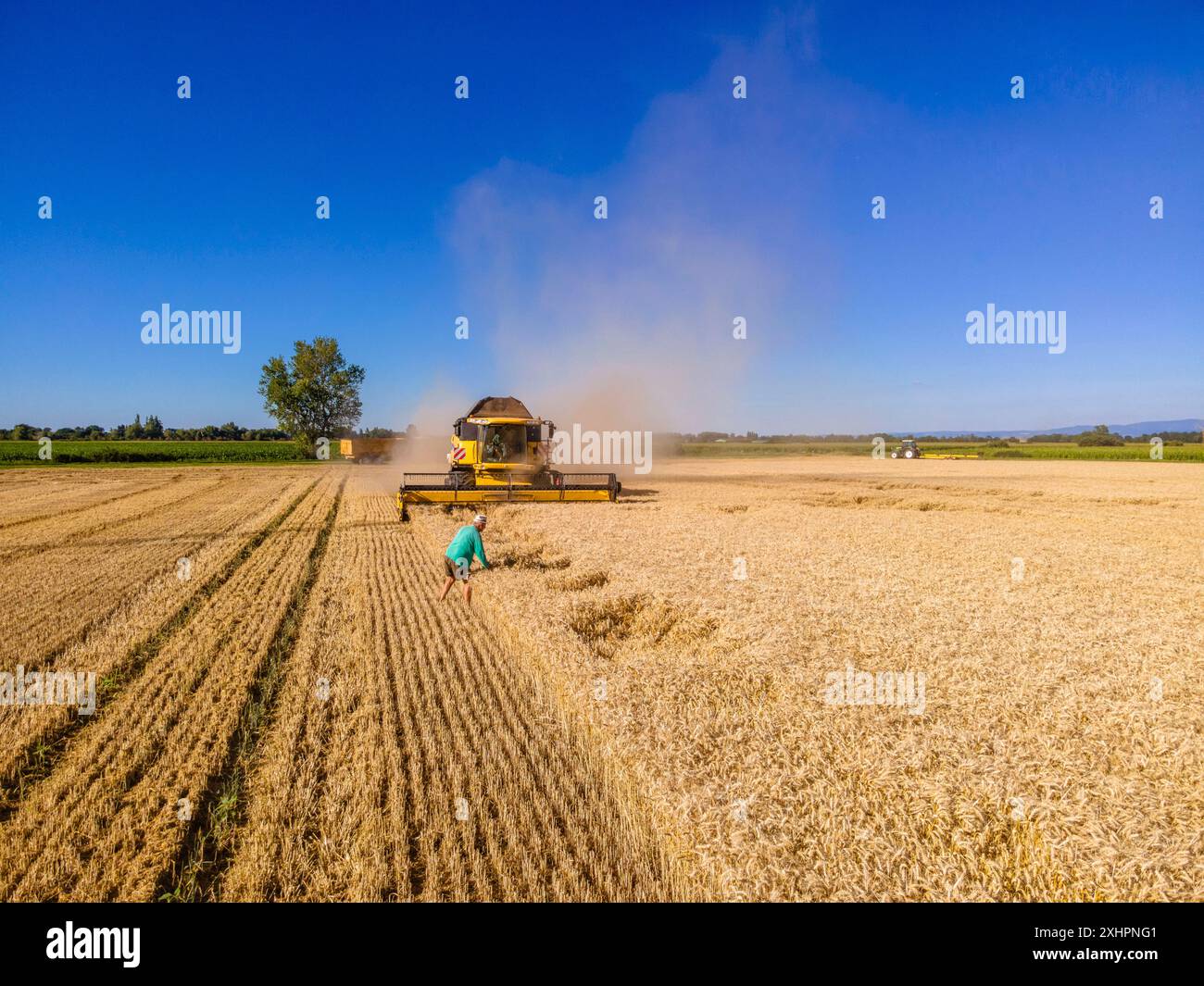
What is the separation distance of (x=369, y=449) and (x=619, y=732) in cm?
5370

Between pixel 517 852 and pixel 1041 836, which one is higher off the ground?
pixel 1041 836

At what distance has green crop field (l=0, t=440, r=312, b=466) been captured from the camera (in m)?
53.5

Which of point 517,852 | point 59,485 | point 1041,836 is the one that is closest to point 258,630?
point 517,852

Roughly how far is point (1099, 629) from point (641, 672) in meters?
5.17

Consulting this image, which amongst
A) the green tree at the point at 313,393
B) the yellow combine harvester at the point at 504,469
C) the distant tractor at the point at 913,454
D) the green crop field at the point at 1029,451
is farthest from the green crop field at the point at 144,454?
the distant tractor at the point at 913,454

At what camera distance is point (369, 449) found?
5394 cm

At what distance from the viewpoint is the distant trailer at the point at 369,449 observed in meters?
53.6

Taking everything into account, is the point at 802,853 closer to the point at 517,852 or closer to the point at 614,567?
the point at 517,852

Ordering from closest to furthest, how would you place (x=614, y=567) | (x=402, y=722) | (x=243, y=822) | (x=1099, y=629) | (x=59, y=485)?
1. (x=243, y=822)
2. (x=402, y=722)
3. (x=1099, y=629)
4. (x=614, y=567)
5. (x=59, y=485)

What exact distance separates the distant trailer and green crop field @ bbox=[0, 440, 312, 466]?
19181 millimetres
